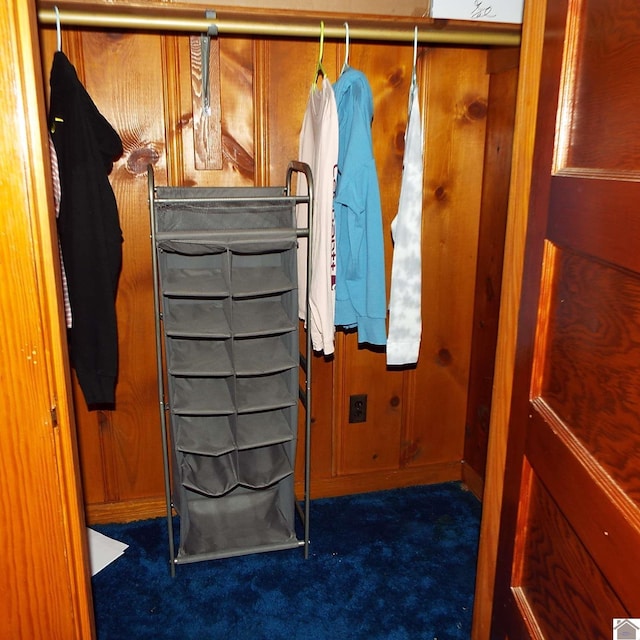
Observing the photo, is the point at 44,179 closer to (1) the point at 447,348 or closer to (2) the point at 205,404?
(2) the point at 205,404

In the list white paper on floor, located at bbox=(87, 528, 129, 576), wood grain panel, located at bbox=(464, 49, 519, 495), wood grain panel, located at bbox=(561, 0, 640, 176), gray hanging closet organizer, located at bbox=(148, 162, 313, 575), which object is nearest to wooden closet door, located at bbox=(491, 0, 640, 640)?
wood grain panel, located at bbox=(561, 0, 640, 176)

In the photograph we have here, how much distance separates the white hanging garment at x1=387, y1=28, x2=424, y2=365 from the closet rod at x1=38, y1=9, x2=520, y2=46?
0.13 meters

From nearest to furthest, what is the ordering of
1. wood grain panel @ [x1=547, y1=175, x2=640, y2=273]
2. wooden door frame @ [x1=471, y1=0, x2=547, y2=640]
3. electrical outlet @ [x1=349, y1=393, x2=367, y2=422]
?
wood grain panel @ [x1=547, y1=175, x2=640, y2=273]
wooden door frame @ [x1=471, y1=0, x2=547, y2=640]
electrical outlet @ [x1=349, y1=393, x2=367, y2=422]

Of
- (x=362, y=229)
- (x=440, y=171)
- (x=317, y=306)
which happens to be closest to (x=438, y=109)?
(x=440, y=171)

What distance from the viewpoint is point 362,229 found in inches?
80.9

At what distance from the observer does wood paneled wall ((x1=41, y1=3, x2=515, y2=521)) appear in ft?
6.90

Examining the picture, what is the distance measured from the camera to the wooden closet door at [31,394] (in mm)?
927

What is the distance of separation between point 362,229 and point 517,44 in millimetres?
753

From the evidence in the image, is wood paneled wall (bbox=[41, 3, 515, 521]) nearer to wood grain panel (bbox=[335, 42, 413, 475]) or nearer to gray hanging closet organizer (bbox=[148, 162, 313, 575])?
wood grain panel (bbox=[335, 42, 413, 475])

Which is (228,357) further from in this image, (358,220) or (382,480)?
(382,480)

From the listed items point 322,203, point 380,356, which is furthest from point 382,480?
point 322,203

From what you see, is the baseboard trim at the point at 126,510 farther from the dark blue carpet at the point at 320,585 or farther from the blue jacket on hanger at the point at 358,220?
the blue jacket on hanger at the point at 358,220

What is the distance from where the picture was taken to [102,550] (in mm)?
2295

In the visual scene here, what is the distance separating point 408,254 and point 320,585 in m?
1.13
